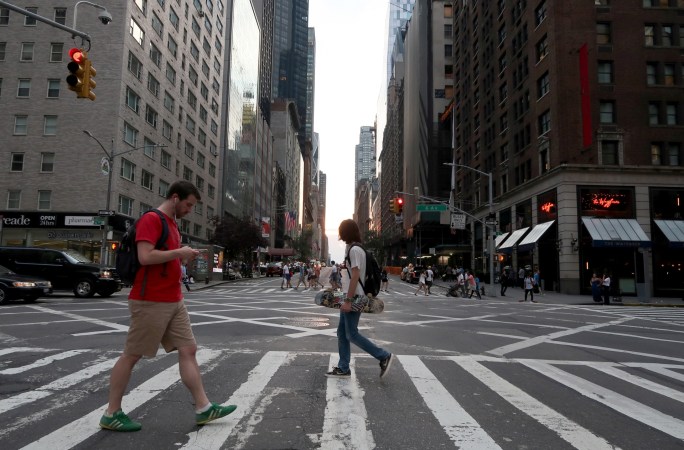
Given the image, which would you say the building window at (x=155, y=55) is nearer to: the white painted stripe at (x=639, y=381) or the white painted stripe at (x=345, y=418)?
the white painted stripe at (x=345, y=418)

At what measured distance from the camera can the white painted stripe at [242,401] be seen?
12.3 ft

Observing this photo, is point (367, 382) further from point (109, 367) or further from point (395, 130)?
point (395, 130)

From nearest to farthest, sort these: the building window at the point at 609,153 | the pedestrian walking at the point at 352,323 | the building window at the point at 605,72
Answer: the pedestrian walking at the point at 352,323 < the building window at the point at 609,153 < the building window at the point at 605,72

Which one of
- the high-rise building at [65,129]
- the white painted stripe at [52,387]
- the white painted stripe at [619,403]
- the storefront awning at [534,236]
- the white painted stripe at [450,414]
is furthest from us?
the high-rise building at [65,129]

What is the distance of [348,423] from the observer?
426 centimetres

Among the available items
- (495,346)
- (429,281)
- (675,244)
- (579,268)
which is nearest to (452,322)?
(495,346)

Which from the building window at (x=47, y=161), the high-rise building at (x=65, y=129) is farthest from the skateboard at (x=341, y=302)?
the building window at (x=47, y=161)

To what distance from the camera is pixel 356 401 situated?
499cm

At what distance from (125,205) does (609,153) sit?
3691 cm

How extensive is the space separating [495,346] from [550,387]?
3287 mm

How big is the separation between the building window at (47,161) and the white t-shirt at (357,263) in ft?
122

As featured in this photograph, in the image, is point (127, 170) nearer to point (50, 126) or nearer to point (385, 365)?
point (50, 126)

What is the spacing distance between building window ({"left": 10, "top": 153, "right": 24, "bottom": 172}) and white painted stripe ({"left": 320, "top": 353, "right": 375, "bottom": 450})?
1532 inches

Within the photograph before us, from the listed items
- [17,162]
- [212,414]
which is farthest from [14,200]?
[212,414]
